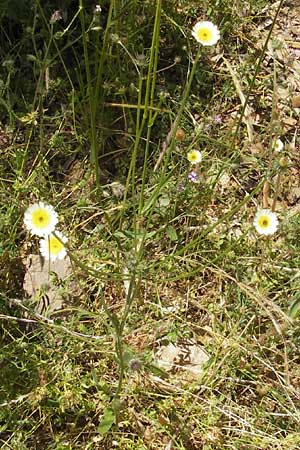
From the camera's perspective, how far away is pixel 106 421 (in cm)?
165

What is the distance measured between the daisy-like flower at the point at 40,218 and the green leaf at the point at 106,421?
48 centimetres

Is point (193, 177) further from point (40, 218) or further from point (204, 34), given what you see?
point (40, 218)

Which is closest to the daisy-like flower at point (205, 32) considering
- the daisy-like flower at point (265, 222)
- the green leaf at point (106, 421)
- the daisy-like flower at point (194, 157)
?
the daisy-like flower at point (194, 157)

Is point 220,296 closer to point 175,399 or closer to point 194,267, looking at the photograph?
point 194,267

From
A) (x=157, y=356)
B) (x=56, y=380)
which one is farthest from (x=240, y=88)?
(x=56, y=380)

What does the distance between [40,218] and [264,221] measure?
25.1 inches

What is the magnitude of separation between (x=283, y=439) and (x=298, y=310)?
1.07 ft

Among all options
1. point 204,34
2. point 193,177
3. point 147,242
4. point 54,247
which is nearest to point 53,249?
point 54,247

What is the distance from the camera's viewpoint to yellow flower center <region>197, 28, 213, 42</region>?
6.02 ft

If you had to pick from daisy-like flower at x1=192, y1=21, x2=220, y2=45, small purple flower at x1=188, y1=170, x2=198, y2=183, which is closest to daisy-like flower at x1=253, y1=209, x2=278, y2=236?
small purple flower at x1=188, y1=170, x2=198, y2=183

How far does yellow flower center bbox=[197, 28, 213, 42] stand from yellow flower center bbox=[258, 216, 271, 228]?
19.9 inches

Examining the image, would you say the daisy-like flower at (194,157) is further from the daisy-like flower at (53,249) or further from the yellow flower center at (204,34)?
the daisy-like flower at (53,249)

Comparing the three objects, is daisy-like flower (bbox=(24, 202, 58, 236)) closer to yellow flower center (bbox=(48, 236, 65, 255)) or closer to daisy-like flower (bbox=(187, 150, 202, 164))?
yellow flower center (bbox=(48, 236, 65, 255))

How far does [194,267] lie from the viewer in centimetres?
193
